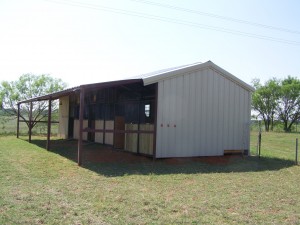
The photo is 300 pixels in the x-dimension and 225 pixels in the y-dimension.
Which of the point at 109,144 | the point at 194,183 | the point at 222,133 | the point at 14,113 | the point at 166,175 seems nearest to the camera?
the point at 194,183

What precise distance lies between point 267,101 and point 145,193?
4619cm

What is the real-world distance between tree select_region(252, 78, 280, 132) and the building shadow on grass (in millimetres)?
38584

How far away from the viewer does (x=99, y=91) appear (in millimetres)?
16219

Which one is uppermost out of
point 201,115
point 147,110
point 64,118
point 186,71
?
point 186,71

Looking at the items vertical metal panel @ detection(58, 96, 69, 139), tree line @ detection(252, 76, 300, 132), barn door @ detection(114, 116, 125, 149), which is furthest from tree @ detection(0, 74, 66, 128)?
tree line @ detection(252, 76, 300, 132)

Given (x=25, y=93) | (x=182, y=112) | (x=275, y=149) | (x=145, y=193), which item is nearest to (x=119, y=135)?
(x=182, y=112)

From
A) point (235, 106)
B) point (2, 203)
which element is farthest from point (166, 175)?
point (235, 106)

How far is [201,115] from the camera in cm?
1212

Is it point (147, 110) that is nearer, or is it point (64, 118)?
point (147, 110)

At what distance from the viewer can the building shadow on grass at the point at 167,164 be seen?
917 centimetres

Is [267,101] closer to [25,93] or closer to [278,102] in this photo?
[278,102]

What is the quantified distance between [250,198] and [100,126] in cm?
1070

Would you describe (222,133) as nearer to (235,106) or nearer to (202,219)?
(235,106)

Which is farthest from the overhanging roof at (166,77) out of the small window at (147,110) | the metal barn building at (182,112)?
the small window at (147,110)
